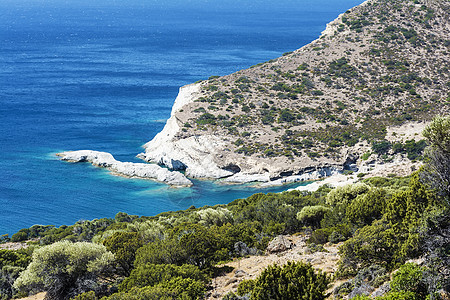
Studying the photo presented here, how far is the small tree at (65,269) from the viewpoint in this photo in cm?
2212

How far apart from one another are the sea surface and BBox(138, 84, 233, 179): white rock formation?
2844 millimetres

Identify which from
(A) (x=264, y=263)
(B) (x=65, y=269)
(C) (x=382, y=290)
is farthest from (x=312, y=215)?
(B) (x=65, y=269)

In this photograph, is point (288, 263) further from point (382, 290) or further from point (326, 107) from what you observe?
point (326, 107)

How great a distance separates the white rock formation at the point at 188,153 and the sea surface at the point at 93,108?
2.84m

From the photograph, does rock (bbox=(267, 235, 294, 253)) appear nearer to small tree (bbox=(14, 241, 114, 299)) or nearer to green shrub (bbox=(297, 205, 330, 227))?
green shrub (bbox=(297, 205, 330, 227))

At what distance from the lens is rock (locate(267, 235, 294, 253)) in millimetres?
24938

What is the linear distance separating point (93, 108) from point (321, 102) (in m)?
46.8

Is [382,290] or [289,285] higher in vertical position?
[289,285]

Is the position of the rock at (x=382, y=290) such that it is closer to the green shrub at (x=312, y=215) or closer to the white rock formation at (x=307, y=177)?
the green shrub at (x=312, y=215)

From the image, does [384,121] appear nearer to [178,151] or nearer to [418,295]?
[178,151]

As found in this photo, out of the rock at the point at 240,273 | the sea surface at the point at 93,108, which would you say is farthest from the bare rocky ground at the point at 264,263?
the sea surface at the point at 93,108

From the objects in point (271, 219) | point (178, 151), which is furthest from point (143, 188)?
point (271, 219)

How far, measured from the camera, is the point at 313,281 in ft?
53.7

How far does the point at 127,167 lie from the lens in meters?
66.8
